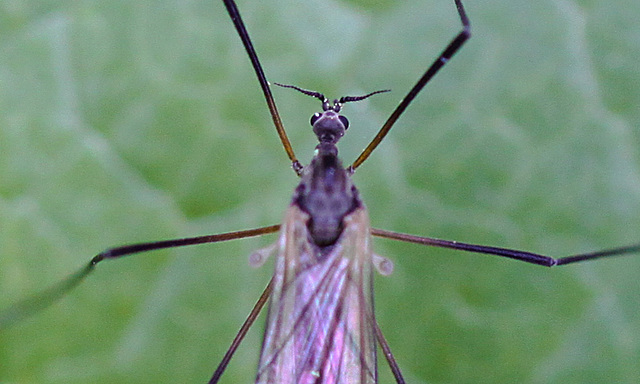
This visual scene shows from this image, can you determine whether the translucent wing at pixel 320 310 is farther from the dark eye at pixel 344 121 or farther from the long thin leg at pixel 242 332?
the dark eye at pixel 344 121

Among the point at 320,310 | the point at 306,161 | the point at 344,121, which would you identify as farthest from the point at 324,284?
the point at 344,121

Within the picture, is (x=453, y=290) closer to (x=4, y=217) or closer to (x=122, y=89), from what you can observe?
(x=122, y=89)

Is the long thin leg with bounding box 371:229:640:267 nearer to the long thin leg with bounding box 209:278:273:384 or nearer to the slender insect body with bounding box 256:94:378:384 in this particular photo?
the slender insect body with bounding box 256:94:378:384

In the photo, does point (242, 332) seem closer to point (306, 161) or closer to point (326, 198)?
point (326, 198)

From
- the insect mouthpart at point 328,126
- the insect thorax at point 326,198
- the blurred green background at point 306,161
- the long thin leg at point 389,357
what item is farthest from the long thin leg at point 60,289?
the long thin leg at point 389,357

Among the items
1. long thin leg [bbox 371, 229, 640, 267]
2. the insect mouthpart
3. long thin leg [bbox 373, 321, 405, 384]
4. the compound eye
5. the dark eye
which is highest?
the dark eye

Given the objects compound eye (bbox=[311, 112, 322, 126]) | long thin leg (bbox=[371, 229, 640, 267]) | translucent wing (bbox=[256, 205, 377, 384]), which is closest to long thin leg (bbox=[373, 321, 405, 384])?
→ translucent wing (bbox=[256, 205, 377, 384])
